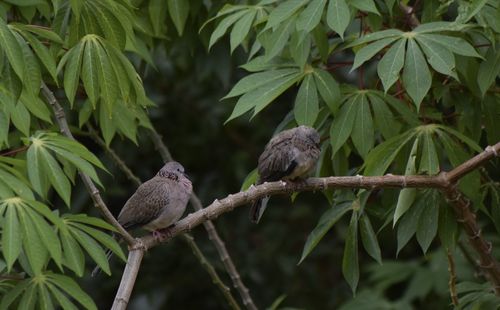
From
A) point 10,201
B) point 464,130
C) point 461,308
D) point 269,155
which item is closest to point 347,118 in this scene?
point 269,155

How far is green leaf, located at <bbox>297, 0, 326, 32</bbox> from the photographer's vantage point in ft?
14.0

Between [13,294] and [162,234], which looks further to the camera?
[162,234]

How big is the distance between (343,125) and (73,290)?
144cm

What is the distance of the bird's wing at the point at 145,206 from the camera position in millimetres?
4430

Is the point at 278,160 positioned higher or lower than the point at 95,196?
higher

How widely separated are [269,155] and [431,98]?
3.31 feet

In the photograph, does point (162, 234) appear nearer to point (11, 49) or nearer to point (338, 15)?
point (11, 49)

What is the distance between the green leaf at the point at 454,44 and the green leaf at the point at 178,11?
1.39 metres

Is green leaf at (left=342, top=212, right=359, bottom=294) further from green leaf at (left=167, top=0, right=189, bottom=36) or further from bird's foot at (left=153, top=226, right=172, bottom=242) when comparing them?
green leaf at (left=167, top=0, right=189, bottom=36)

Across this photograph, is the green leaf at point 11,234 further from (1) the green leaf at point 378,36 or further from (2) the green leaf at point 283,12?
(1) the green leaf at point 378,36

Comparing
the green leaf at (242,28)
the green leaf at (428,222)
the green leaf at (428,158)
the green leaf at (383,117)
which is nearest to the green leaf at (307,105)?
the green leaf at (383,117)

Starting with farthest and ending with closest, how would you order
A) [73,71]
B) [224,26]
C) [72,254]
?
[224,26]
[73,71]
[72,254]

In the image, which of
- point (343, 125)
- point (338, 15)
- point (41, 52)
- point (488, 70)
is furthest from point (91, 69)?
point (488, 70)

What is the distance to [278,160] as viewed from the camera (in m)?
4.38
